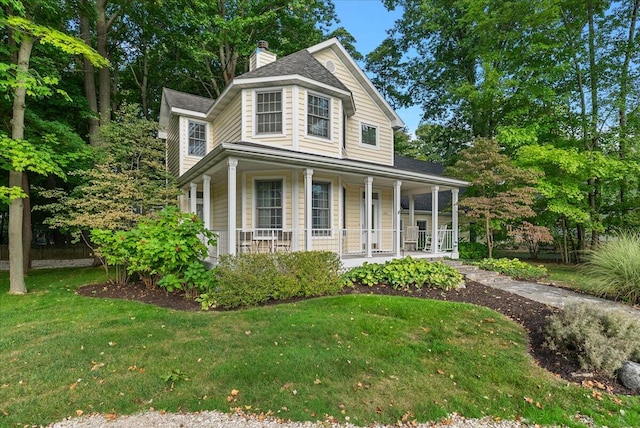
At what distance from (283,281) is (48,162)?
277 inches

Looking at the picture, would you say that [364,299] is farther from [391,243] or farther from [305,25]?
[305,25]

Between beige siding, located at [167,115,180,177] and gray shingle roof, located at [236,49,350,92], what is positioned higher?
gray shingle roof, located at [236,49,350,92]

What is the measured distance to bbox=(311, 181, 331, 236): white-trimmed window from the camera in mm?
9898

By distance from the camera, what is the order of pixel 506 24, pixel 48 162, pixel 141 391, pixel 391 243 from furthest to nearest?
pixel 506 24 → pixel 391 243 → pixel 48 162 → pixel 141 391

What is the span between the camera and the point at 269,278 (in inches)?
273

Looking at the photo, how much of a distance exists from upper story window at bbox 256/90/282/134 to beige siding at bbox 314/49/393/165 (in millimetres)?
3354

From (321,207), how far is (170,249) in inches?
183

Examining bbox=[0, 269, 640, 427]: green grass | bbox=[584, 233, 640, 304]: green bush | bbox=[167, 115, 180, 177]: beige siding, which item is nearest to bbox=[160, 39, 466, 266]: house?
bbox=[167, 115, 180, 177]: beige siding

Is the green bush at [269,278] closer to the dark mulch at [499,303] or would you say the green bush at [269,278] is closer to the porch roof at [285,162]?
the dark mulch at [499,303]

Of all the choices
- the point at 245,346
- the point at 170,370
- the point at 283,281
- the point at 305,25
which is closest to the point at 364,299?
the point at 283,281

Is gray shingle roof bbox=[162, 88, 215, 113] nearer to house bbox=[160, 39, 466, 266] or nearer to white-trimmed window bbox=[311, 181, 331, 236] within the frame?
house bbox=[160, 39, 466, 266]

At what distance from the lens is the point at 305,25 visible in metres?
20.1

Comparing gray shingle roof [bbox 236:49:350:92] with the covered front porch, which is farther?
gray shingle roof [bbox 236:49:350:92]

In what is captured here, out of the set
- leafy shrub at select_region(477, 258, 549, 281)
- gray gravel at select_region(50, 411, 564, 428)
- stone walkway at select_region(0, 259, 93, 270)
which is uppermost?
leafy shrub at select_region(477, 258, 549, 281)
